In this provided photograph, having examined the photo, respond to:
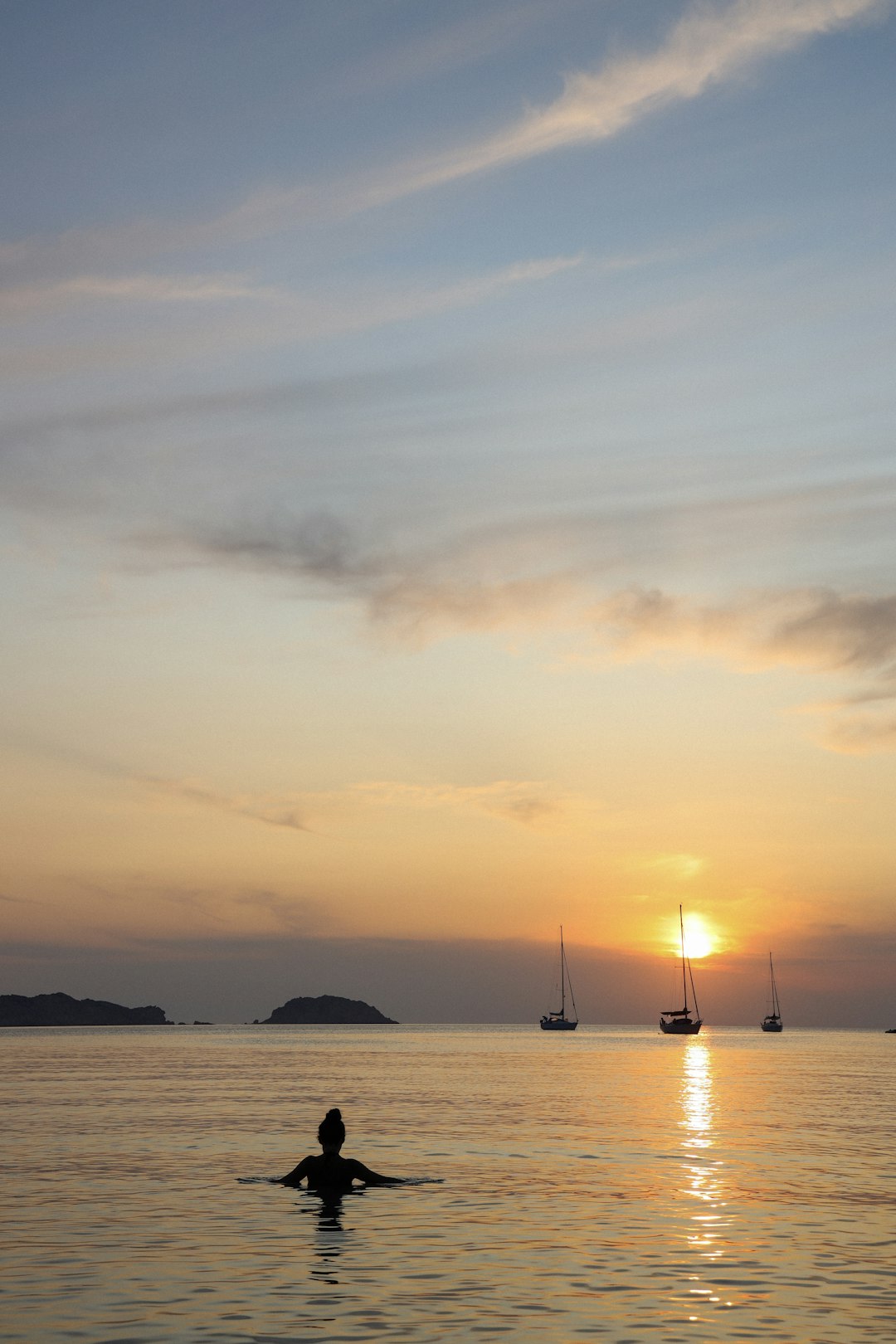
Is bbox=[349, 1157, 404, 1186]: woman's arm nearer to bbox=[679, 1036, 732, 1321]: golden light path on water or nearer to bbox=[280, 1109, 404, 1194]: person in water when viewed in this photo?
bbox=[280, 1109, 404, 1194]: person in water

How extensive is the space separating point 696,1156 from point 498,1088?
45.3 metres

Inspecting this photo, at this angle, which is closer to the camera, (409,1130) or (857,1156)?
(857,1156)

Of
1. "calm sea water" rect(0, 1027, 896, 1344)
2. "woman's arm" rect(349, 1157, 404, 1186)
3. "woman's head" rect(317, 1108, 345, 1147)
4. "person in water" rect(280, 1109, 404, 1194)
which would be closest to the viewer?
"calm sea water" rect(0, 1027, 896, 1344)

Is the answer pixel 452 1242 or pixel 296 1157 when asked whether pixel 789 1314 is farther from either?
pixel 296 1157

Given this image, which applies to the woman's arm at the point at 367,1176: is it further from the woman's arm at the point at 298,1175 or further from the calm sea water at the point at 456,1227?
the woman's arm at the point at 298,1175

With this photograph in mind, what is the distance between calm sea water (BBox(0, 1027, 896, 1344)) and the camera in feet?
69.7

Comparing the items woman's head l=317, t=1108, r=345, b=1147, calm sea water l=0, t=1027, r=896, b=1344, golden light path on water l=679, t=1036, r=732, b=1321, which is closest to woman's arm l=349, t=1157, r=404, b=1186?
calm sea water l=0, t=1027, r=896, b=1344

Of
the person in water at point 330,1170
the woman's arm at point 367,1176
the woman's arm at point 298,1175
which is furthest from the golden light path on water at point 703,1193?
the woman's arm at point 298,1175

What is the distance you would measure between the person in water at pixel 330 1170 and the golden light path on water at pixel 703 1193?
29.3 feet

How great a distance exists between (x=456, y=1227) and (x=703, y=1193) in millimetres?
9505

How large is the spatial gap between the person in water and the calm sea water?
1.62 feet

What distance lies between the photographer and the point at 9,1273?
973 inches

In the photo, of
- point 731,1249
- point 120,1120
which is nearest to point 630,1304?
point 731,1249

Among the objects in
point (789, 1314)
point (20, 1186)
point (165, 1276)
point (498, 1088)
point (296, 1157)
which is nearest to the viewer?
point (789, 1314)
